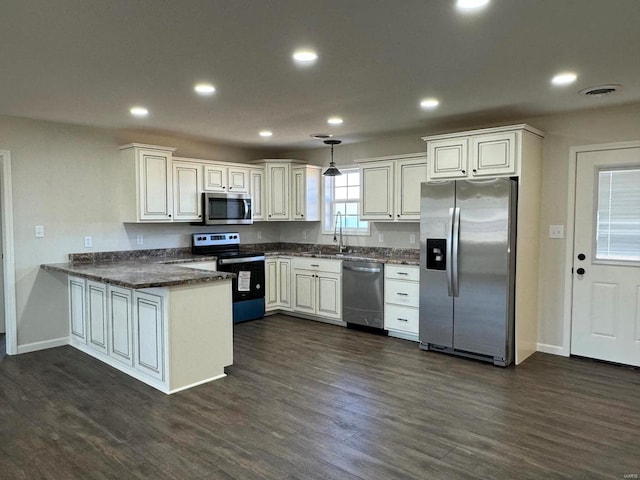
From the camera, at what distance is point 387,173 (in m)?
5.42

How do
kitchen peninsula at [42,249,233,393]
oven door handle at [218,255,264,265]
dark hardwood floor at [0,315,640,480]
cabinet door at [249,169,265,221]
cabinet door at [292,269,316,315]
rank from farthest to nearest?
cabinet door at [249,169,265,221] < cabinet door at [292,269,316,315] < oven door handle at [218,255,264,265] < kitchen peninsula at [42,249,233,393] < dark hardwood floor at [0,315,640,480]

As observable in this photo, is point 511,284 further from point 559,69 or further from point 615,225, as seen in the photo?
point 559,69

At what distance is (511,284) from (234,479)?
3021 millimetres

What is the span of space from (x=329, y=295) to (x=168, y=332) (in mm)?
2618

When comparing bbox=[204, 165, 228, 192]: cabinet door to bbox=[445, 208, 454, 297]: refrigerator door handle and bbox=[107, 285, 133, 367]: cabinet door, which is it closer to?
bbox=[107, 285, 133, 367]: cabinet door

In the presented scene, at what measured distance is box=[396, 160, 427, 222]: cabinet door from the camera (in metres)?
5.16

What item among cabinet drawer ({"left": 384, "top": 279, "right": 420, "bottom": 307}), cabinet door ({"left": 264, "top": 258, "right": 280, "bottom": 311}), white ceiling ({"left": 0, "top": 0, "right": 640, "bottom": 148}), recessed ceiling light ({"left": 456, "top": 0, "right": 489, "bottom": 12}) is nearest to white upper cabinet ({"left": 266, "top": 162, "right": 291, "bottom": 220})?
cabinet door ({"left": 264, "top": 258, "right": 280, "bottom": 311})

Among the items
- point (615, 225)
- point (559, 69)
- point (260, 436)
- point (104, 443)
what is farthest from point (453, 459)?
point (615, 225)

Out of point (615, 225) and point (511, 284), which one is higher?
point (615, 225)

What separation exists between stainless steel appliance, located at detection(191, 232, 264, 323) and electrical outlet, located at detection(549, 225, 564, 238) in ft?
11.4

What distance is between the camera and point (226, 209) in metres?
5.97

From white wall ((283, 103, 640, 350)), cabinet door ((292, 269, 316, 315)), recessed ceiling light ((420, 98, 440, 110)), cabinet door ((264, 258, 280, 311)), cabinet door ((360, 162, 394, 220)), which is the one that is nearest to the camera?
recessed ceiling light ((420, 98, 440, 110))

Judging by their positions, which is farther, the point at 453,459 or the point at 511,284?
the point at 511,284

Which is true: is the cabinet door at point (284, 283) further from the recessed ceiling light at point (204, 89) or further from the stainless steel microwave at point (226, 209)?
the recessed ceiling light at point (204, 89)
